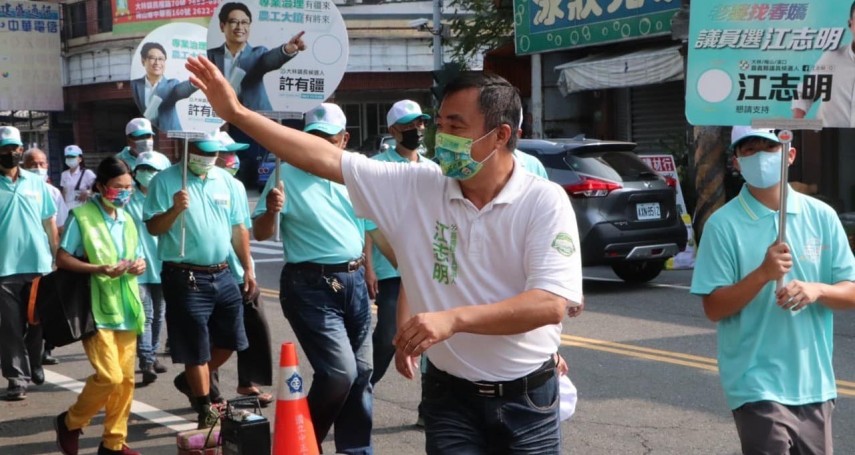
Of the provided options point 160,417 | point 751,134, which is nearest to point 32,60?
point 160,417

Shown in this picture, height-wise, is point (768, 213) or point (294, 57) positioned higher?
point (294, 57)

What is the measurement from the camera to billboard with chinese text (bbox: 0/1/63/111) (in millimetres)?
40125

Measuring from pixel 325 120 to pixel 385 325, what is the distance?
130 cm

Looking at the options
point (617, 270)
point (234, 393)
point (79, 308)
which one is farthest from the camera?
point (617, 270)

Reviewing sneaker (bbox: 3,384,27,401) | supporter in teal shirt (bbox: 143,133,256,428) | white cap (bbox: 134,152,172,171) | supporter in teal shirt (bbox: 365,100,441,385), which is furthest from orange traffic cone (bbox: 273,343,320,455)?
white cap (bbox: 134,152,172,171)

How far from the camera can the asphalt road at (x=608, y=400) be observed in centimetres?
705

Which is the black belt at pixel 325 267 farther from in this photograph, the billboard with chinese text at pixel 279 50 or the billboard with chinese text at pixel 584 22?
the billboard with chinese text at pixel 584 22

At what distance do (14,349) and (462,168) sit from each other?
6.02 meters

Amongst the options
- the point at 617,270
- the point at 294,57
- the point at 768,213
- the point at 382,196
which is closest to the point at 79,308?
the point at 294,57

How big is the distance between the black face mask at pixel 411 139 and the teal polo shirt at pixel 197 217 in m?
1.28

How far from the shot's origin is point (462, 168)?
12.0 ft

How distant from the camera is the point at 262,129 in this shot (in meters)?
3.59

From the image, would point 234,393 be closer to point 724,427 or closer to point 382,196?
point 724,427

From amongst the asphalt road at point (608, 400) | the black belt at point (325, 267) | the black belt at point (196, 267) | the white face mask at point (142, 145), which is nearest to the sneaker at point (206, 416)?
the asphalt road at point (608, 400)
